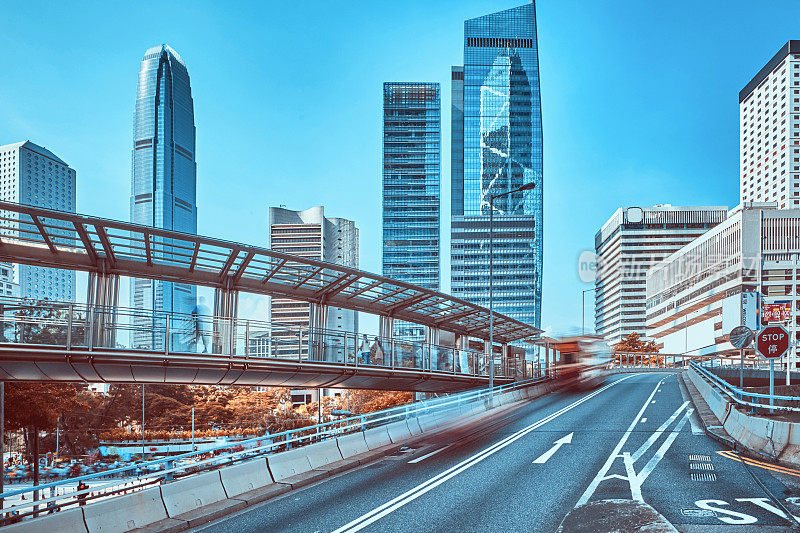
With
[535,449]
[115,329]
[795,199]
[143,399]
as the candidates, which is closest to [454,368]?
[535,449]

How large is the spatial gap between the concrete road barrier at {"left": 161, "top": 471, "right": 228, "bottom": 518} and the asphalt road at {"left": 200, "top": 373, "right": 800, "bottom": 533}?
28.5 inches

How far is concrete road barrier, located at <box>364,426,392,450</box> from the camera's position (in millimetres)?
18297

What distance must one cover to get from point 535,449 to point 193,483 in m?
9.49

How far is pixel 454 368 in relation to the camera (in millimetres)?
34094

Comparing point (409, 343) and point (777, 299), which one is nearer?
point (409, 343)

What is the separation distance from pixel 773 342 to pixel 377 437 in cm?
1096

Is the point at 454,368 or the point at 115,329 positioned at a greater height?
the point at 115,329

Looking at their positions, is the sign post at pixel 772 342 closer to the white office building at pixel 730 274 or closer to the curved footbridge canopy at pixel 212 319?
the curved footbridge canopy at pixel 212 319

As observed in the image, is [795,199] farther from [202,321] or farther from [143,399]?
[202,321]

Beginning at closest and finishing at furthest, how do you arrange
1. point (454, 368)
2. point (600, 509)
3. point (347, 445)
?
point (600, 509), point (347, 445), point (454, 368)

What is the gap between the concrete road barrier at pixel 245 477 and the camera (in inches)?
485

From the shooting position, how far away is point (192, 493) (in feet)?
37.5

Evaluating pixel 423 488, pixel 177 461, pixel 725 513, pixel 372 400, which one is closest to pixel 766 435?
pixel 725 513

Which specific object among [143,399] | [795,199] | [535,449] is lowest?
[143,399]
